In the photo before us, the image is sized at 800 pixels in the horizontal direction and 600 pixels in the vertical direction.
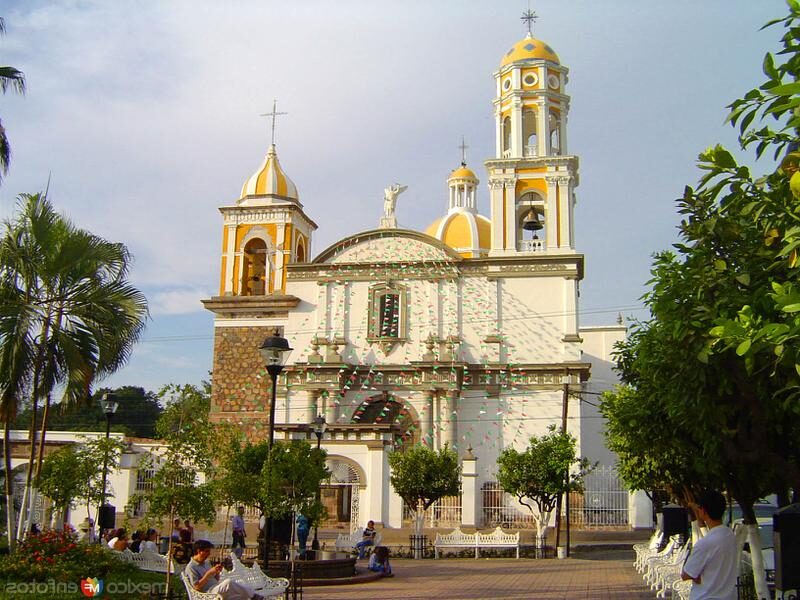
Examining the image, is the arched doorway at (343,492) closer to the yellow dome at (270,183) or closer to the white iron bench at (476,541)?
the white iron bench at (476,541)

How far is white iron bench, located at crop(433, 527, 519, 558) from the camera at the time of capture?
2150cm

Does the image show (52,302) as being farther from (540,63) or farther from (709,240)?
(540,63)

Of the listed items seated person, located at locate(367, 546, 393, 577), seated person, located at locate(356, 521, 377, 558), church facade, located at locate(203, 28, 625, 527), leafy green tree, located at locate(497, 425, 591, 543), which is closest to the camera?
seated person, located at locate(367, 546, 393, 577)

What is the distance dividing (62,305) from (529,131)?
76.2ft

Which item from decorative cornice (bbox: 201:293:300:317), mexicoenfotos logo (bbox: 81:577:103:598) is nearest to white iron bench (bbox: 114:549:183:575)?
mexicoenfotos logo (bbox: 81:577:103:598)

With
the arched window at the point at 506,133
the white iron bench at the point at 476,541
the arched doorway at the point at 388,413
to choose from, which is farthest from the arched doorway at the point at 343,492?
the arched window at the point at 506,133

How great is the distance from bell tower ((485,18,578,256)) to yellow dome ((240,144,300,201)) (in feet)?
27.8

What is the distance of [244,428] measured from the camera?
32.4 metres

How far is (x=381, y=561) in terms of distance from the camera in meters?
16.6

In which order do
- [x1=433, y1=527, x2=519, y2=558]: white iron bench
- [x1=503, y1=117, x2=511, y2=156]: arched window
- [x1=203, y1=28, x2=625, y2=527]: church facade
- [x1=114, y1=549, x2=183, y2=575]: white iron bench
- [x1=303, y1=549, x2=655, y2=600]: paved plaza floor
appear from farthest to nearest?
[x1=503, y1=117, x2=511, y2=156]: arched window < [x1=203, y1=28, x2=625, y2=527]: church facade < [x1=433, y1=527, x2=519, y2=558]: white iron bench < [x1=114, y1=549, x2=183, y2=575]: white iron bench < [x1=303, y1=549, x2=655, y2=600]: paved plaza floor

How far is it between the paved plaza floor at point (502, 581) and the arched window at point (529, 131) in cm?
1722

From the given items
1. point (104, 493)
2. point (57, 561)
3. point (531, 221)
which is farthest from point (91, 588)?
point (531, 221)

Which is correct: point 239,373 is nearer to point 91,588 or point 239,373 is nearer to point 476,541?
point 476,541

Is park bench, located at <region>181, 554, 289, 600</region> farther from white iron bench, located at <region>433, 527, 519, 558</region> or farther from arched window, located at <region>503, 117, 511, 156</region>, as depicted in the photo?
arched window, located at <region>503, 117, 511, 156</region>
